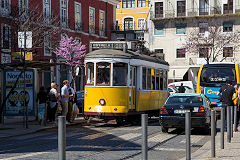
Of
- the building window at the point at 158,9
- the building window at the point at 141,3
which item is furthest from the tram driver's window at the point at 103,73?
the building window at the point at 141,3

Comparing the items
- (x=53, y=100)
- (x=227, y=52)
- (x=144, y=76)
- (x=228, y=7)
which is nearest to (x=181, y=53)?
(x=227, y=52)

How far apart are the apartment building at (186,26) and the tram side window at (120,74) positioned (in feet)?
132

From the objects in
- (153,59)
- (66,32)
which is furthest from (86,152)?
(66,32)

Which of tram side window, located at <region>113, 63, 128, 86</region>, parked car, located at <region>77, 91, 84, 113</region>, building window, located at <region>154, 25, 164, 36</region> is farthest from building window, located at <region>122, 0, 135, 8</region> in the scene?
tram side window, located at <region>113, 63, 128, 86</region>

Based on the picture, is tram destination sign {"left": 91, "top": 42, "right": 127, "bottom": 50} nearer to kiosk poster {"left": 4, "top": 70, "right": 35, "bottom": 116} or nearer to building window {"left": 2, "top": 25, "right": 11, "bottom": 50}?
kiosk poster {"left": 4, "top": 70, "right": 35, "bottom": 116}

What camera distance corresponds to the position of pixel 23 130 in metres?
18.1

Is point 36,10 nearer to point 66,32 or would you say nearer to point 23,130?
point 66,32

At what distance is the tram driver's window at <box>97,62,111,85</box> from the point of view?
66.0 ft

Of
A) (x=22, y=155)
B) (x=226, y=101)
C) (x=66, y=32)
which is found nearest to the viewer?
(x=22, y=155)

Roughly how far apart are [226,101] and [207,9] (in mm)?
44621

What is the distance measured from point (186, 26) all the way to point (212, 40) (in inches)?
164

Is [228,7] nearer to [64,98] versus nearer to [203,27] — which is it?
[203,27]

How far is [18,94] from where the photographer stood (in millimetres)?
20234

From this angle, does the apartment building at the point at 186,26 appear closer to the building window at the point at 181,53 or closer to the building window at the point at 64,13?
the building window at the point at 181,53
